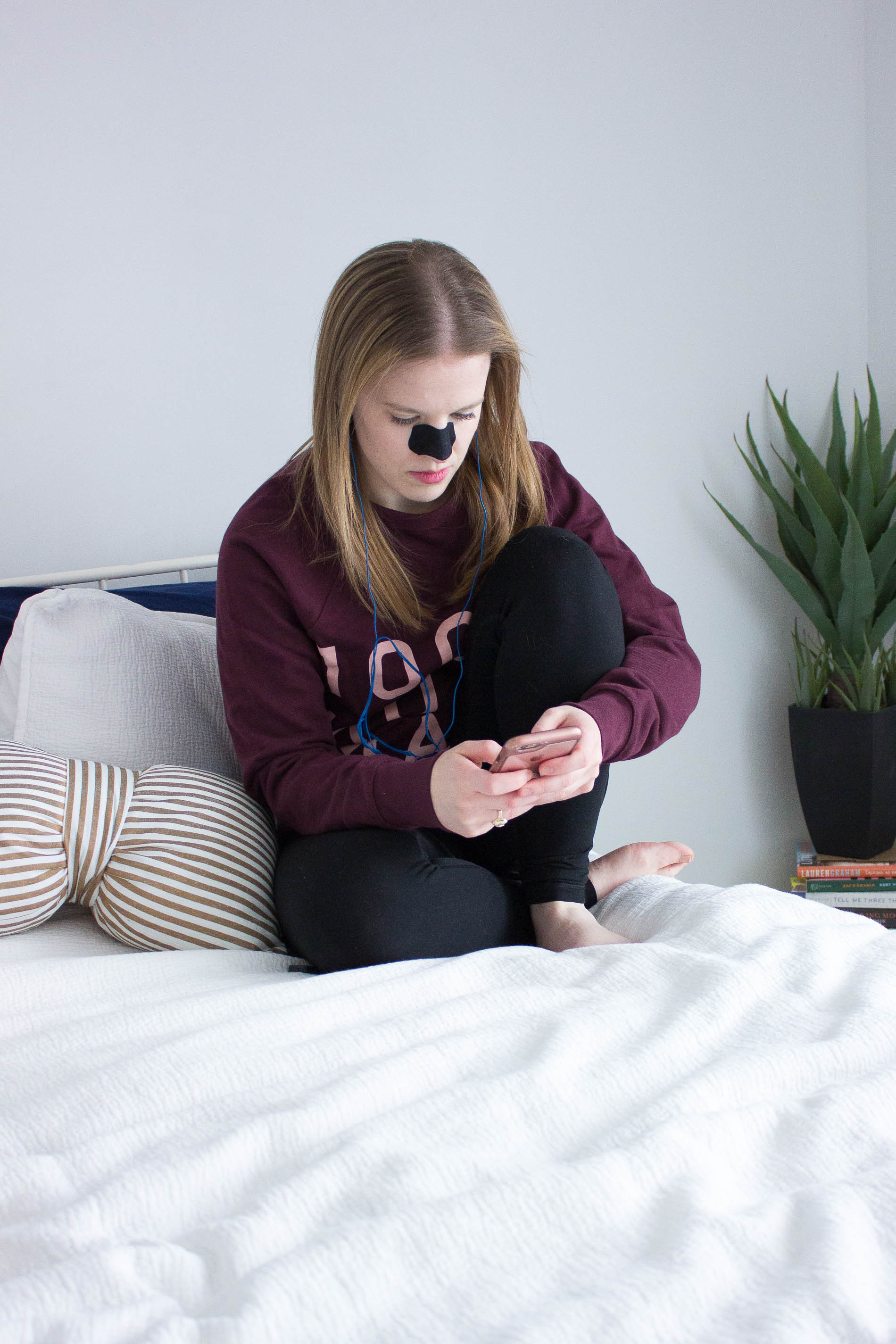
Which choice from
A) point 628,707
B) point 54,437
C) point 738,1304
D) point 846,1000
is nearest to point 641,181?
point 54,437

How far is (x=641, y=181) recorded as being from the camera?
208cm

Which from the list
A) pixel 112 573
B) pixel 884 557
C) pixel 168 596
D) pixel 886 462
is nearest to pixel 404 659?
pixel 168 596

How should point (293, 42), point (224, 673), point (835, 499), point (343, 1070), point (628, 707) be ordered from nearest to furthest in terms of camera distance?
point (343, 1070)
point (628, 707)
point (224, 673)
point (293, 42)
point (835, 499)

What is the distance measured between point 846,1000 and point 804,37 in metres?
2.11

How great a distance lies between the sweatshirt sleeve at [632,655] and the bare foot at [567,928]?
157 mm

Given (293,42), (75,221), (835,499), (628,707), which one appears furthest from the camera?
(835,499)

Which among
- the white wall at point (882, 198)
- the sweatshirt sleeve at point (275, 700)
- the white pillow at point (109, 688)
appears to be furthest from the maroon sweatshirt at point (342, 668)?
the white wall at point (882, 198)

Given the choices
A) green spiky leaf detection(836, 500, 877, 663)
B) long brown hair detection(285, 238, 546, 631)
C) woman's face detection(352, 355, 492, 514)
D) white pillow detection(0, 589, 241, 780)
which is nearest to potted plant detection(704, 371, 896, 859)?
green spiky leaf detection(836, 500, 877, 663)

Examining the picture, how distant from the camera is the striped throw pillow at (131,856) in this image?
999mm

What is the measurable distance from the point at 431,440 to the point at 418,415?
3 centimetres

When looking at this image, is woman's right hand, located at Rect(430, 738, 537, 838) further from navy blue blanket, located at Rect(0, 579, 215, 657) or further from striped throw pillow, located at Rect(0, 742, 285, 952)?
navy blue blanket, located at Rect(0, 579, 215, 657)

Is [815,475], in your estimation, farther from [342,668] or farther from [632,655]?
[342,668]

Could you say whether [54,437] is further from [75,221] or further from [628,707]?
[628,707]

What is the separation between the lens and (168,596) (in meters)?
1.47
